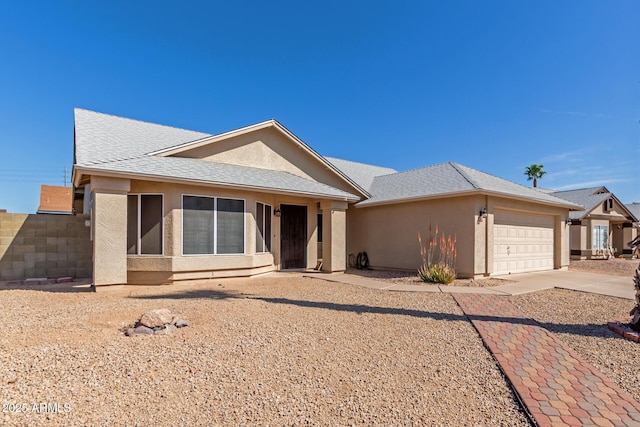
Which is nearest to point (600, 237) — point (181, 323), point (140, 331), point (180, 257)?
point (180, 257)

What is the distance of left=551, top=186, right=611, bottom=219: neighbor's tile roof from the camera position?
2373 cm

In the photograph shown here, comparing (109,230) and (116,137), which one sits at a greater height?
(116,137)

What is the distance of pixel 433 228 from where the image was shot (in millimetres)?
12836

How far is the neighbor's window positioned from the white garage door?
13.4 m

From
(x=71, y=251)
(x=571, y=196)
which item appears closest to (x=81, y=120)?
(x=71, y=251)

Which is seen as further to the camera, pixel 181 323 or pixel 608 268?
pixel 608 268

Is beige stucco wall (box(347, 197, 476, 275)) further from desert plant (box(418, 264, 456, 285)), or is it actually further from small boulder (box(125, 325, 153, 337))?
small boulder (box(125, 325, 153, 337))

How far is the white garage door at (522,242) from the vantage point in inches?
496

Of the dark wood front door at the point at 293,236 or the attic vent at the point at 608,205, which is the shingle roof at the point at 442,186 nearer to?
the dark wood front door at the point at 293,236

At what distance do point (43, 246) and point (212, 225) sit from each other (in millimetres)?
5692

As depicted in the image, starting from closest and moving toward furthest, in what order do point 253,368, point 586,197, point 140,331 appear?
point 253,368
point 140,331
point 586,197

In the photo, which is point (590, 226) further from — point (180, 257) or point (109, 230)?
point (109, 230)

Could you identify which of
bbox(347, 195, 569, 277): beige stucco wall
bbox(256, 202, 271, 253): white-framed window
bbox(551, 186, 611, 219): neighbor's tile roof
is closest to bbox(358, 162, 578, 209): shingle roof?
bbox(347, 195, 569, 277): beige stucco wall

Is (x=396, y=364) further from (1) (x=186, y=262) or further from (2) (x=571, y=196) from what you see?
(2) (x=571, y=196)
